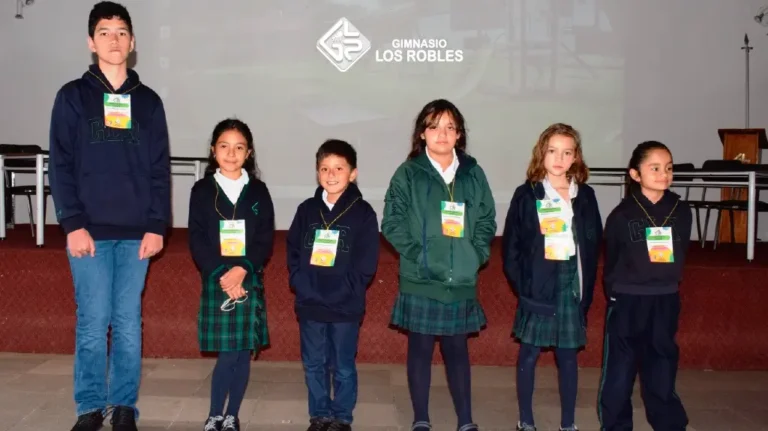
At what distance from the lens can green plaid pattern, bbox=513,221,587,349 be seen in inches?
102

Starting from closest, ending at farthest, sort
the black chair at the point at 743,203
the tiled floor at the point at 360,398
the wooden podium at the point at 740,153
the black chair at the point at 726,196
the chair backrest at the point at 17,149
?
Answer: 1. the tiled floor at the point at 360,398
2. the black chair at the point at 743,203
3. the black chair at the point at 726,196
4. the chair backrest at the point at 17,149
5. the wooden podium at the point at 740,153

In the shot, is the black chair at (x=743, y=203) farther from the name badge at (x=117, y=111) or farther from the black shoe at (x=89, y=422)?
the black shoe at (x=89, y=422)

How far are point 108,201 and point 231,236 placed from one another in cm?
45

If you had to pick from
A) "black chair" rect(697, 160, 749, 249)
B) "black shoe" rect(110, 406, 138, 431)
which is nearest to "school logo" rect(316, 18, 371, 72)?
"black chair" rect(697, 160, 749, 249)

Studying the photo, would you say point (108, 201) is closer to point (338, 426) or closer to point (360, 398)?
point (338, 426)

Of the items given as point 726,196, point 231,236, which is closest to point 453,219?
point 231,236

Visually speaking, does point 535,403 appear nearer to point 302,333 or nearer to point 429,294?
point 429,294

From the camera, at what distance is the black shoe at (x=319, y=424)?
263cm

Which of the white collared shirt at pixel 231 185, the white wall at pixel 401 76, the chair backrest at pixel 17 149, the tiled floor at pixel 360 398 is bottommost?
the tiled floor at pixel 360 398

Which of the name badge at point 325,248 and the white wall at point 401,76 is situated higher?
the white wall at point 401,76

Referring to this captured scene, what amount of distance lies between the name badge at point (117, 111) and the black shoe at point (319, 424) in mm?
1303

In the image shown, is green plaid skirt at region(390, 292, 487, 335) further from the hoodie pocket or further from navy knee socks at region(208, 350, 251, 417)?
the hoodie pocket

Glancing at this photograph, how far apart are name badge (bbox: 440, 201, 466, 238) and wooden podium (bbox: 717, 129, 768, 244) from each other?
4.14m

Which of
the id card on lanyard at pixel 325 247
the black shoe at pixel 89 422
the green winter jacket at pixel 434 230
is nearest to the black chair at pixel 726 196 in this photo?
the green winter jacket at pixel 434 230
